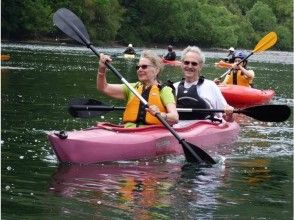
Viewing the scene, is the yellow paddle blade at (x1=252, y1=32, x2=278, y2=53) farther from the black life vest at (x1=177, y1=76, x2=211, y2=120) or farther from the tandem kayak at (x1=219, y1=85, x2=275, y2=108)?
the black life vest at (x1=177, y1=76, x2=211, y2=120)

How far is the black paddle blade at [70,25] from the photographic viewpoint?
9992mm

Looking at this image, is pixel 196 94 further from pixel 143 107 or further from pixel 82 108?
pixel 82 108

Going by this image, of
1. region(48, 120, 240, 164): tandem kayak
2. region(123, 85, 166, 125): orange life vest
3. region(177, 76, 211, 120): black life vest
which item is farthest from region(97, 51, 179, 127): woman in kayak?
region(177, 76, 211, 120): black life vest

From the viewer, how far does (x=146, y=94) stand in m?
9.26

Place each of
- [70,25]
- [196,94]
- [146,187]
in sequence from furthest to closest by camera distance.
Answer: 1. [196,94]
2. [70,25]
3. [146,187]

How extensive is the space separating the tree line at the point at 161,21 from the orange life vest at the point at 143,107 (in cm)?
5014

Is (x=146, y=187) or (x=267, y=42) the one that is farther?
(x=267, y=42)

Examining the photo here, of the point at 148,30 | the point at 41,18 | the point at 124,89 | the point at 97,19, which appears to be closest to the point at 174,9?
the point at 148,30

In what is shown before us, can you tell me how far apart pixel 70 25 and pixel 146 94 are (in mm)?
1540

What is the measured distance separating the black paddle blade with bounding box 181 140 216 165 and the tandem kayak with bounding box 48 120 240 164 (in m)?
0.39

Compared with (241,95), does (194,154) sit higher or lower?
higher

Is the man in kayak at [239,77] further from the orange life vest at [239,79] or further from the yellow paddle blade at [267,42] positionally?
the yellow paddle blade at [267,42]

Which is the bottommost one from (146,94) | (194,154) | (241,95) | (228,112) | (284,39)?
(284,39)

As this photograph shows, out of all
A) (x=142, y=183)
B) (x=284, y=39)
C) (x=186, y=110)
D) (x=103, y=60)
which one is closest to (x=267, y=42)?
(x=186, y=110)
